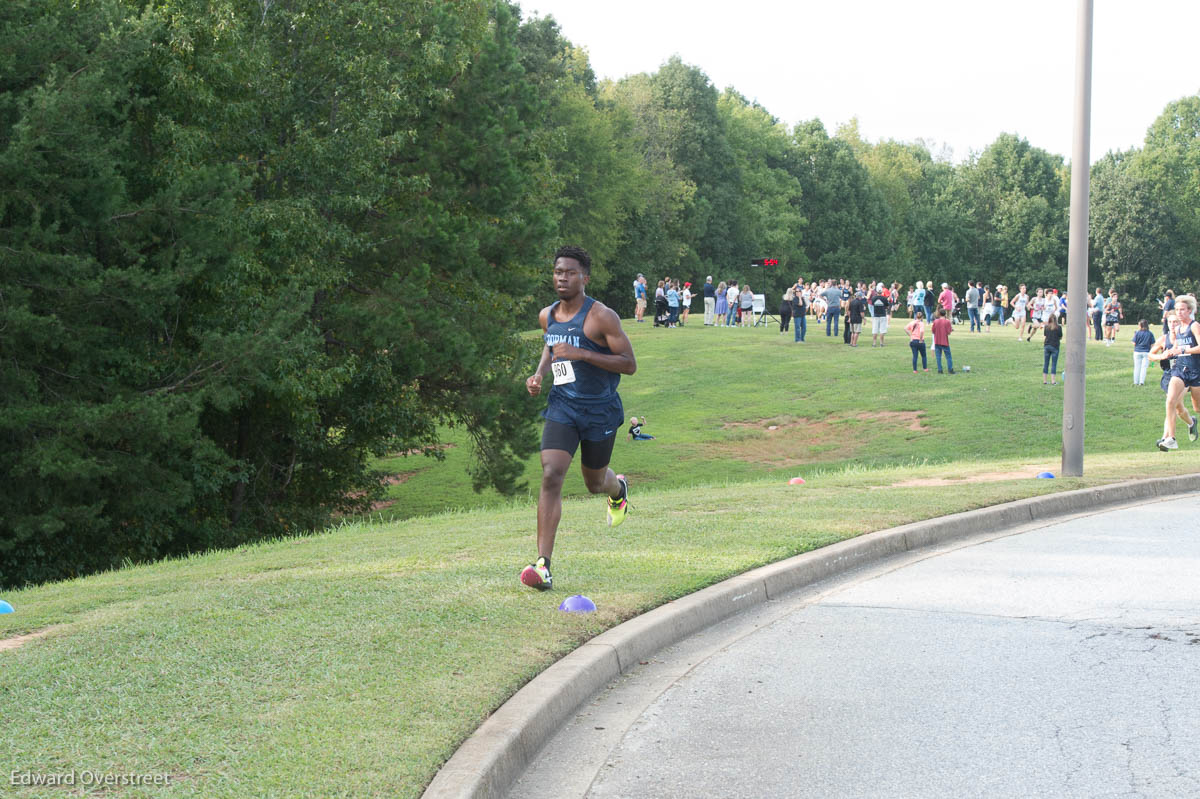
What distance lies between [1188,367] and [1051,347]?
12.9 meters

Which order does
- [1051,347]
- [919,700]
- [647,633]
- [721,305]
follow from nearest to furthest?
A: 1. [919,700]
2. [647,633]
3. [1051,347]
4. [721,305]

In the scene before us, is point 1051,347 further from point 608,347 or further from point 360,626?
point 360,626

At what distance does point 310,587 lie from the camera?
298 inches

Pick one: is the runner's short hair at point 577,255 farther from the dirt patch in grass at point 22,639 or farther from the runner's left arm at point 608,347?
the dirt patch in grass at point 22,639

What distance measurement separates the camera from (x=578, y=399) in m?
7.34

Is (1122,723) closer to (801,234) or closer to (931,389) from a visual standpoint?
(931,389)

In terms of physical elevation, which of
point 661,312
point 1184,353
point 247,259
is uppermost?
point 247,259

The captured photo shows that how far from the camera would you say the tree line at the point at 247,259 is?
61.8 ft

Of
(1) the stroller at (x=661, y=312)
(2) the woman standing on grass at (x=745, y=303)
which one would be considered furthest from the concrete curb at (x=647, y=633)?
(2) the woman standing on grass at (x=745, y=303)

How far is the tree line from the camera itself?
18828 millimetres

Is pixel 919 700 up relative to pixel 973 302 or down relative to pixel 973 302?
down

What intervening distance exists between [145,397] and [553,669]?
15302mm

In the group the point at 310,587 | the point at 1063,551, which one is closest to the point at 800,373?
the point at 1063,551

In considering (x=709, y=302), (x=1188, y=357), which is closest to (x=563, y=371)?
(x=1188, y=357)
